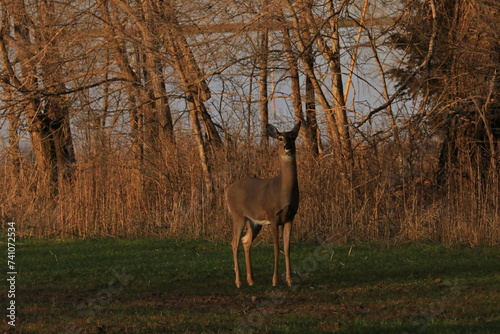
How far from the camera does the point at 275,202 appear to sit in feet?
34.1

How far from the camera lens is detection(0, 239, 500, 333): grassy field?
795 centimetres

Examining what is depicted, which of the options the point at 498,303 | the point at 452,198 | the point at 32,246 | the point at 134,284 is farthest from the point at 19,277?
the point at 452,198

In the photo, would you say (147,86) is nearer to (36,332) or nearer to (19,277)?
(19,277)

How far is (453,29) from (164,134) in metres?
6.76

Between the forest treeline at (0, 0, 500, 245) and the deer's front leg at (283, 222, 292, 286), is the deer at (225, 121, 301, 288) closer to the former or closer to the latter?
the deer's front leg at (283, 222, 292, 286)

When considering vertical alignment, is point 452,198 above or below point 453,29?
below

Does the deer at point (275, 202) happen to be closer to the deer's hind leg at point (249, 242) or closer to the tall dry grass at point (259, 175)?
the deer's hind leg at point (249, 242)

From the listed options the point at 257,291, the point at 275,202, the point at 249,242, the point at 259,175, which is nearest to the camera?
the point at 257,291

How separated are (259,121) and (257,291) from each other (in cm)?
802

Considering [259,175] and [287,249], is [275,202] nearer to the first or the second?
[287,249]

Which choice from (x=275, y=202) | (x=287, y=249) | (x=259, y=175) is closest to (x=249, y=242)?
(x=287, y=249)

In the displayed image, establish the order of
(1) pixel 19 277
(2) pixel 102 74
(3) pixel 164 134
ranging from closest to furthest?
(1) pixel 19 277 → (3) pixel 164 134 → (2) pixel 102 74

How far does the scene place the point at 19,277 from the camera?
12.0 metres

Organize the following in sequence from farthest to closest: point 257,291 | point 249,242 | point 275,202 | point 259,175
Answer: point 259,175, point 249,242, point 275,202, point 257,291
